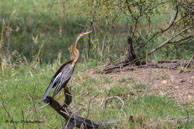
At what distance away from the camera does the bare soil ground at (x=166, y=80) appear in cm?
629

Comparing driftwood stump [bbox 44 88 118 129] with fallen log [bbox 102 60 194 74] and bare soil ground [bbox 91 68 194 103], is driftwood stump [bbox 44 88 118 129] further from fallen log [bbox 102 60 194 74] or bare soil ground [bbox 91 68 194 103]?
fallen log [bbox 102 60 194 74]

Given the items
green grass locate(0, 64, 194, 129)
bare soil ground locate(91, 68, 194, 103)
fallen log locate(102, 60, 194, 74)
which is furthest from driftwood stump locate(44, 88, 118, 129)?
fallen log locate(102, 60, 194, 74)

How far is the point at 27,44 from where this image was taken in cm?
1135

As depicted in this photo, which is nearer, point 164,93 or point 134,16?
point 164,93

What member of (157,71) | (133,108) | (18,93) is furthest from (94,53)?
(133,108)

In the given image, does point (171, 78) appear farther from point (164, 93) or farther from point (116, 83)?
point (116, 83)

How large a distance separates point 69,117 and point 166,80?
2.60 m

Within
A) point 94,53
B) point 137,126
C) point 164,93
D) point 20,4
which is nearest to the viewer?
point 137,126

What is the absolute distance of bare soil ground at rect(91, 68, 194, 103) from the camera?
6289mm

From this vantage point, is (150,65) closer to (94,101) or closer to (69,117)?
(94,101)

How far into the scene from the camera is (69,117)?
14.5 ft

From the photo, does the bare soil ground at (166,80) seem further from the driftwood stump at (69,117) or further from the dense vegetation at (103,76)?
the driftwood stump at (69,117)

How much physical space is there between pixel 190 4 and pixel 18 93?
305 cm

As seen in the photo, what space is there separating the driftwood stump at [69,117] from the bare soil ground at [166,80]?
67.8 inches
